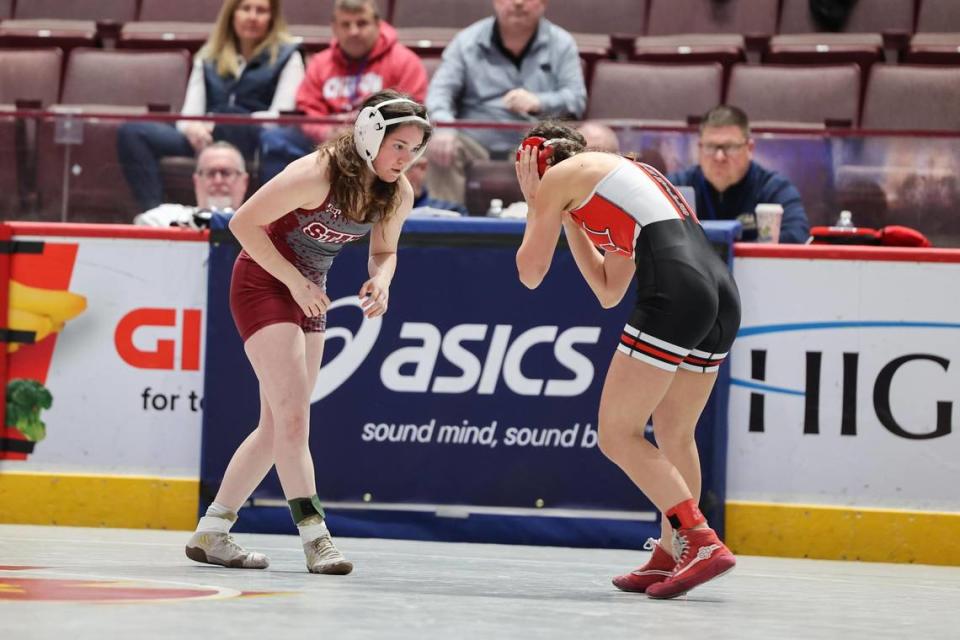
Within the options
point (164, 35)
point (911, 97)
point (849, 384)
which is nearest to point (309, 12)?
point (164, 35)

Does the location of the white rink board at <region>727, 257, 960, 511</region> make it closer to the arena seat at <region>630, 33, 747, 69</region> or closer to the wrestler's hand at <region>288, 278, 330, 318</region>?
the wrestler's hand at <region>288, 278, 330, 318</region>

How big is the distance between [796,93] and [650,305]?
187 inches

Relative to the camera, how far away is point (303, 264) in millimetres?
5258

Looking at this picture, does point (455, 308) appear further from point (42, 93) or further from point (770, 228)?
point (42, 93)

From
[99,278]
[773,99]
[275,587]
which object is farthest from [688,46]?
[275,587]

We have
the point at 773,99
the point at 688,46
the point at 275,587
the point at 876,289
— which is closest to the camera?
the point at 275,587

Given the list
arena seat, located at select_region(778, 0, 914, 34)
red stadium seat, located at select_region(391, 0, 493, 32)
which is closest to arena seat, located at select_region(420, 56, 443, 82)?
red stadium seat, located at select_region(391, 0, 493, 32)

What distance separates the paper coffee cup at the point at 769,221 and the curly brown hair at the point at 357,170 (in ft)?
7.18

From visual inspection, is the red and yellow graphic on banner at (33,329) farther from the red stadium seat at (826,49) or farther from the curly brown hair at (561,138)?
the red stadium seat at (826,49)

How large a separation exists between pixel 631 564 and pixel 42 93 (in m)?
→ 5.73

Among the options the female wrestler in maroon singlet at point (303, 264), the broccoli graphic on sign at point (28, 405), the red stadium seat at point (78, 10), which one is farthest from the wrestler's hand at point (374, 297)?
the red stadium seat at point (78, 10)

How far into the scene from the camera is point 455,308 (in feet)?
21.9

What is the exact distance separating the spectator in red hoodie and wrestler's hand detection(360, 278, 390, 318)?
3.44 metres

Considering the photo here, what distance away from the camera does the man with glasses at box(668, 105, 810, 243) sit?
22.5 ft
